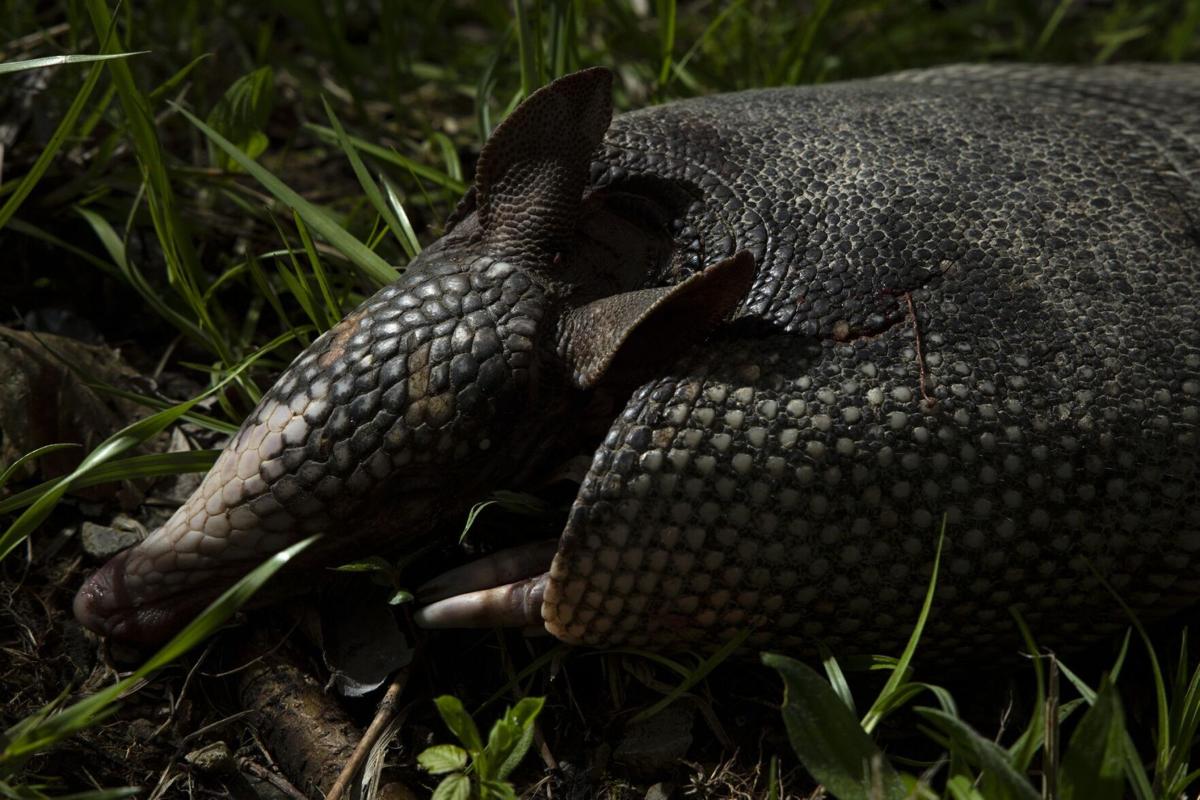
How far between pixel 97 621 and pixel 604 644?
0.97 meters

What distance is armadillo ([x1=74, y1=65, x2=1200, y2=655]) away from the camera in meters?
2.17

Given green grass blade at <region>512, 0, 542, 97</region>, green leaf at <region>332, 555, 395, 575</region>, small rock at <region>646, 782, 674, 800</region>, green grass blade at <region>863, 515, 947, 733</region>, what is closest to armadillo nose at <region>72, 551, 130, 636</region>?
green leaf at <region>332, 555, 395, 575</region>

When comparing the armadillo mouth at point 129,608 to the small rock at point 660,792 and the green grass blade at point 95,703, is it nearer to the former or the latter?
the green grass blade at point 95,703

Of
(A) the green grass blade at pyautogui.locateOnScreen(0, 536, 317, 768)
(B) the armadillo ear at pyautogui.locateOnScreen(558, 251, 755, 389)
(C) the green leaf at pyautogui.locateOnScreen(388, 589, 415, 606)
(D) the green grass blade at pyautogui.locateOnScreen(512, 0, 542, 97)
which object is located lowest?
(C) the green leaf at pyautogui.locateOnScreen(388, 589, 415, 606)

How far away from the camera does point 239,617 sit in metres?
2.55

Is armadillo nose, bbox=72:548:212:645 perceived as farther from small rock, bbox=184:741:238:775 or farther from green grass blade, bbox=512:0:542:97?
green grass blade, bbox=512:0:542:97

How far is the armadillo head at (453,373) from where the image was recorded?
2.19 m

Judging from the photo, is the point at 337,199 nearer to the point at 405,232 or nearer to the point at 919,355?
the point at 405,232

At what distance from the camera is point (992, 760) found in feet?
6.16

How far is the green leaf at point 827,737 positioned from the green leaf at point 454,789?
20.7 inches

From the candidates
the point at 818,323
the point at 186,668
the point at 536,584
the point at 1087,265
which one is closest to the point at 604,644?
the point at 536,584

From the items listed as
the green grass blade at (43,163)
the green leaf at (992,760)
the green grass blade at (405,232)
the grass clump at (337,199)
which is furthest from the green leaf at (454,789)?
the green grass blade at (43,163)

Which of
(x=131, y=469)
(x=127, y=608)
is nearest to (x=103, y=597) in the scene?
(x=127, y=608)

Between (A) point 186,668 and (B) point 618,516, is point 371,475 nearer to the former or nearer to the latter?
(B) point 618,516
